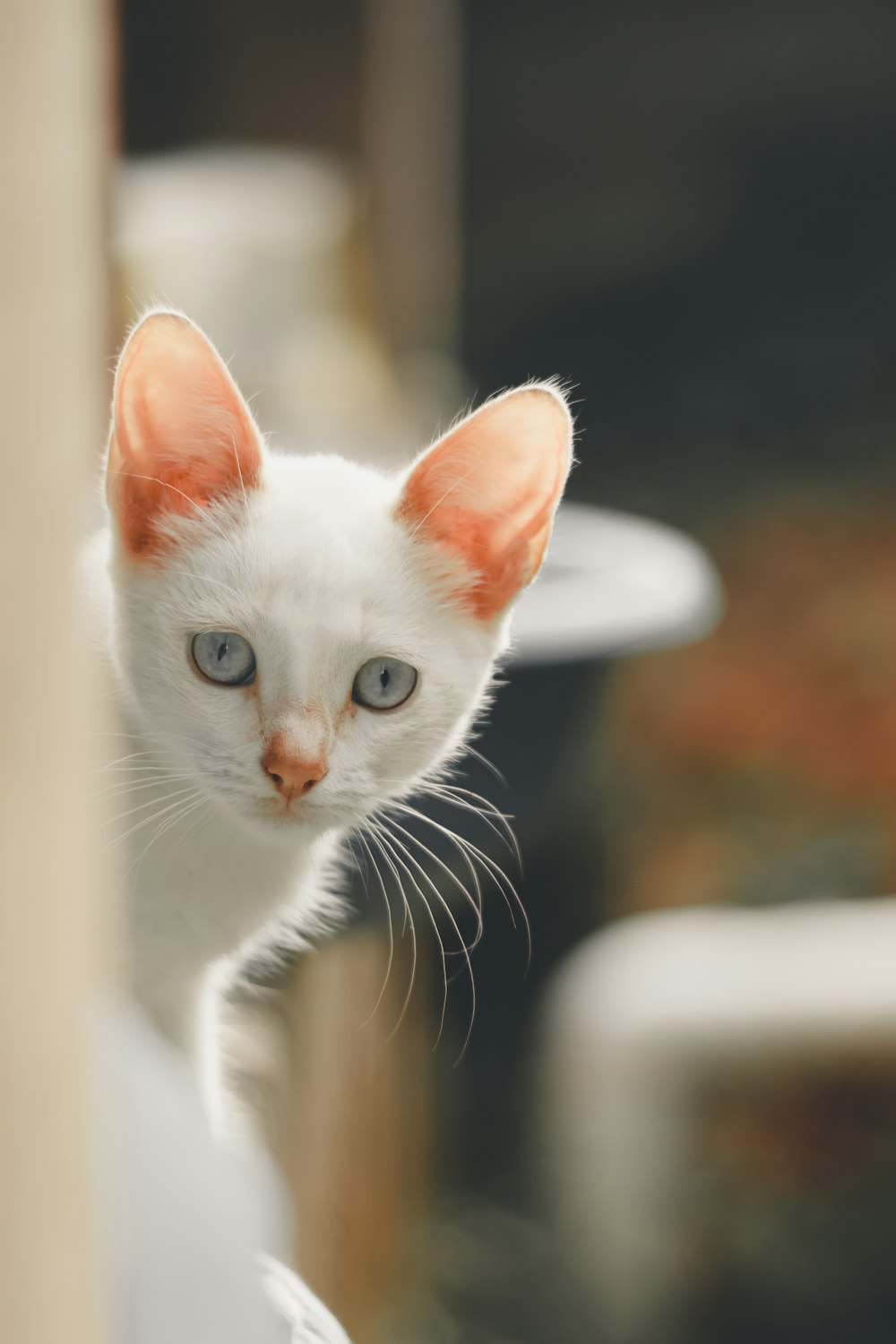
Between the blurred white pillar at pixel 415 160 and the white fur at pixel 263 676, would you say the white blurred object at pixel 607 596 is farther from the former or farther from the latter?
the blurred white pillar at pixel 415 160

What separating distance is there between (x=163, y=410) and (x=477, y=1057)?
158cm

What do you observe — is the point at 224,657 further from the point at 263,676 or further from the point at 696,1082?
the point at 696,1082

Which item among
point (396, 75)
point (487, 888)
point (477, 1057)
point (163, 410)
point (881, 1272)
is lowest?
point (881, 1272)

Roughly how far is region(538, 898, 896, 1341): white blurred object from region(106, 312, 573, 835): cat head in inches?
47.1

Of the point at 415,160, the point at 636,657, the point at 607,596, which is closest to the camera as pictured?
the point at 607,596

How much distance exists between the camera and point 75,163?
200mm

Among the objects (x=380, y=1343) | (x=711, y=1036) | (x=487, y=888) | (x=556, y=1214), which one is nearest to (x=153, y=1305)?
(x=487, y=888)

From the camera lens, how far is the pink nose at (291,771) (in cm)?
30

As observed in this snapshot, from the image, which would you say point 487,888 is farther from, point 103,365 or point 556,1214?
point 103,365

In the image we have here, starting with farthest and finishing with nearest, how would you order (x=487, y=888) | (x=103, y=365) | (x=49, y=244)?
(x=487, y=888), (x=103, y=365), (x=49, y=244)

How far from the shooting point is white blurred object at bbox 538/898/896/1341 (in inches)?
57.2

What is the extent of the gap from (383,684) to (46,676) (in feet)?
0.42

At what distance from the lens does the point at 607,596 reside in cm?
45

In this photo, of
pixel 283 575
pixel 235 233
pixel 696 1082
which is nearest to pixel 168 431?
pixel 283 575
